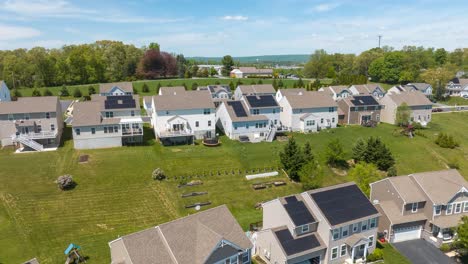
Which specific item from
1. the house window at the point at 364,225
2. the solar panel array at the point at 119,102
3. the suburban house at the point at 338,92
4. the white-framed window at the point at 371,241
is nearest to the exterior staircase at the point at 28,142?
the solar panel array at the point at 119,102

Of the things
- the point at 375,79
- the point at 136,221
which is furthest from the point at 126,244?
the point at 375,79

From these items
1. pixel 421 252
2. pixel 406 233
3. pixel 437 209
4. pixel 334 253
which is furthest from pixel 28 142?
pixel 437 209

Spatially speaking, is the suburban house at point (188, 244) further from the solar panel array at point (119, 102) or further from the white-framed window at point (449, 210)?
the solar panel array at point (119, 102)

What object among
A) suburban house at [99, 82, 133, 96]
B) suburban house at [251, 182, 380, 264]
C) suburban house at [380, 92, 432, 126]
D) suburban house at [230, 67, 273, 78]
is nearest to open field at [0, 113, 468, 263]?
suburban house at [251, 182, 380, 264]

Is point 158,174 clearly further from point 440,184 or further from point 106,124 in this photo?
point 440,184

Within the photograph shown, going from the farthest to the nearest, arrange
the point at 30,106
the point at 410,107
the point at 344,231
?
the point at 410,107 → the point at 30,106 → the point at 344,231

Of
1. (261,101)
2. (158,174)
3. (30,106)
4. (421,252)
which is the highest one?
(30,106)

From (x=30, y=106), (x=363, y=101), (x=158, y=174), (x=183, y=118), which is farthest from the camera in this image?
(x=363, y=101)
